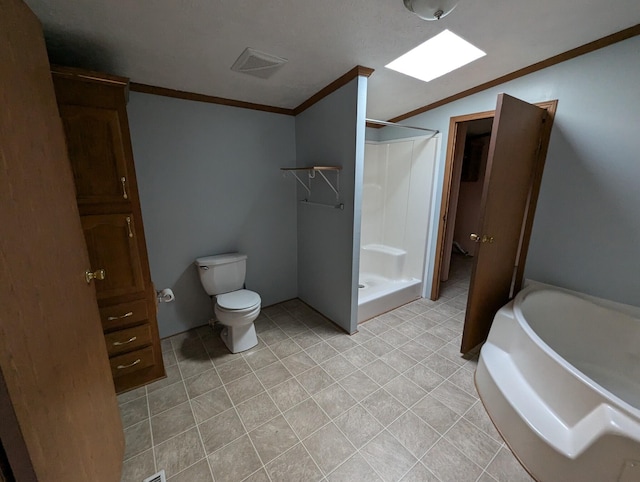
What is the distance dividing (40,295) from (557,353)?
8.61ft

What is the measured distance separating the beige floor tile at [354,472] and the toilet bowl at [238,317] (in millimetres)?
1130

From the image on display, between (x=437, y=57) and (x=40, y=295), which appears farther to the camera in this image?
(x=437, y=57)

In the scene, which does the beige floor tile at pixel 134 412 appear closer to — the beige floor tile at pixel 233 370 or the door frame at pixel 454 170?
the beige floor tile at pixel 233 370

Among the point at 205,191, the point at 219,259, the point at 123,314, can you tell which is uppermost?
the point at 205,191

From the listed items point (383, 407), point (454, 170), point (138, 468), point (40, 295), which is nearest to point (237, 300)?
point (138, 468)

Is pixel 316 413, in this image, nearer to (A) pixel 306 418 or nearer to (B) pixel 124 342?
(A) pixel 306 418

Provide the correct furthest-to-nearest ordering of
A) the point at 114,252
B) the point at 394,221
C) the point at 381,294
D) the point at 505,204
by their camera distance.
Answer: the point at 394,221 → the point at 381,294 → the point at 505,204 → the point at 114,252

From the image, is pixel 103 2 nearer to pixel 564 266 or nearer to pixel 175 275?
pixel 175 275

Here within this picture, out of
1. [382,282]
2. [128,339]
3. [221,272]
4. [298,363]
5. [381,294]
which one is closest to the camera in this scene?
[128,339]

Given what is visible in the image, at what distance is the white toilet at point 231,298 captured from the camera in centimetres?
200

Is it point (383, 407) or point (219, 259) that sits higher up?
point (219, 259)

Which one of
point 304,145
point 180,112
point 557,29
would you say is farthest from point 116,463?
point 557,29

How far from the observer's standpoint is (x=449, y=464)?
126 cm

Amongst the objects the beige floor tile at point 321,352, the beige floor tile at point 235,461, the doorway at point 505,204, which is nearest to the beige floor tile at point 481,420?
the doorway at point 505,204
